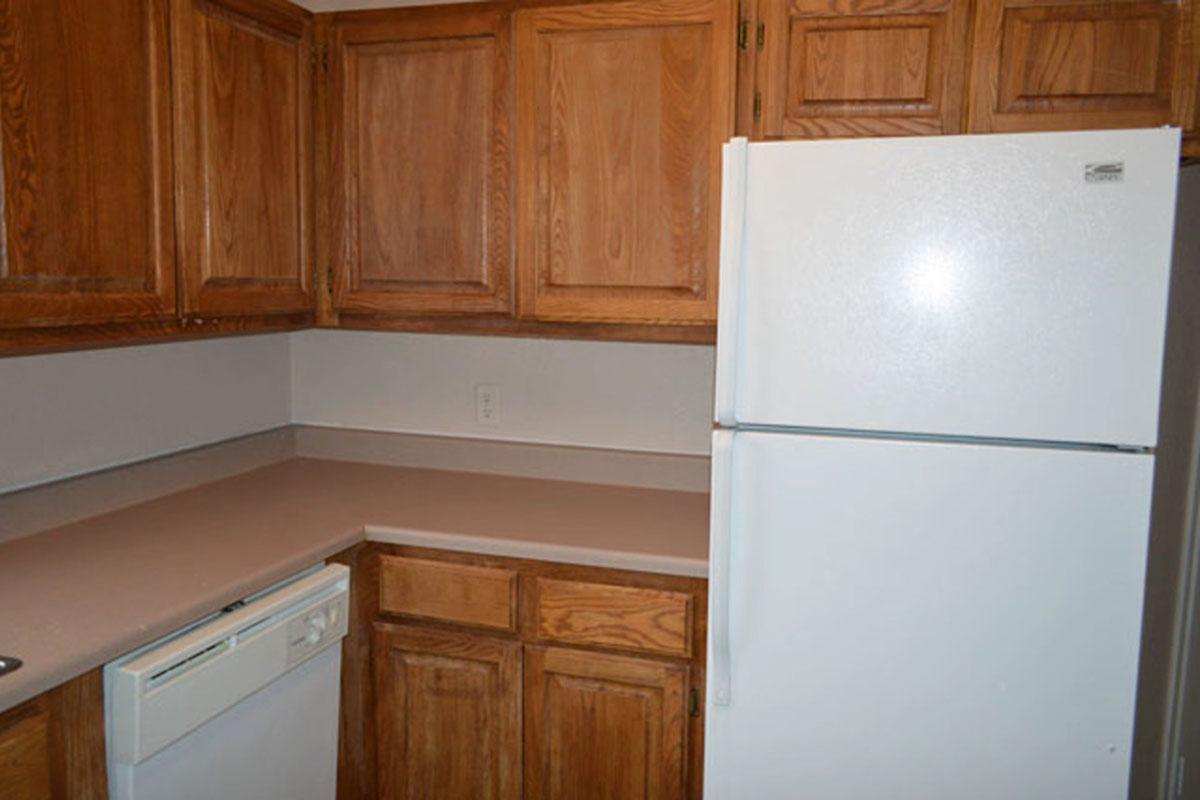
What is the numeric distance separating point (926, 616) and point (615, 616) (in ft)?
2.01

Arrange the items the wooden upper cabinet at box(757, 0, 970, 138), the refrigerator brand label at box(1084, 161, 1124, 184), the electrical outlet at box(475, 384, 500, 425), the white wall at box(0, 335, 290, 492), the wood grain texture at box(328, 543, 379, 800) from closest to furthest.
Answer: the refrigerator brand label at box(1084, 161, 1124, 184), the wooden upper cabinet at box(757, 0, 970, 138), the white wall at box(0, 335, 290, 492), the wood grain texture at box(328, 543, 379, 800), the electrical outlet at box(475, 384, 500, 425)

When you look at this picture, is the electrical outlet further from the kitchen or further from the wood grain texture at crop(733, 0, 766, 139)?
the wood grain texture at crop(733, 0, 766, 139)

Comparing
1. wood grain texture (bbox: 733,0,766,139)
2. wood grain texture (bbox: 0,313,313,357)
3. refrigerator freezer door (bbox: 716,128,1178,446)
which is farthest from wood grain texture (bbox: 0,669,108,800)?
wood grain texture (bbox: 733,0,766,139)

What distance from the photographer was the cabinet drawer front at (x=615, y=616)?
70.9 inches

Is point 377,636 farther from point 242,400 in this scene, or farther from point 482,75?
point 482,75

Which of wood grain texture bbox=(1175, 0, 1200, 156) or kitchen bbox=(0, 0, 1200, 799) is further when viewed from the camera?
wood grain texture bbox=(1175, 0, 1200, 156)

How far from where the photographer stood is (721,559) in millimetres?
1547

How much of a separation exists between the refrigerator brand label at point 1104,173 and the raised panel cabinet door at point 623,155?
2.36 feet

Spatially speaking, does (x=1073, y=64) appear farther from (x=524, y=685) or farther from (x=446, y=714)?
(x=446, y=714)

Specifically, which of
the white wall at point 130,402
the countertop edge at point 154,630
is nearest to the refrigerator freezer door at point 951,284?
the countertop edge at point 154,630

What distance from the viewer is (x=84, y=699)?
1.34 meters

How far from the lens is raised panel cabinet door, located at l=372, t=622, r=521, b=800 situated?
191 cm

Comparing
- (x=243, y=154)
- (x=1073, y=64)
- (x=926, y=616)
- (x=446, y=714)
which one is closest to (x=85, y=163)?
(x=243, y=154)

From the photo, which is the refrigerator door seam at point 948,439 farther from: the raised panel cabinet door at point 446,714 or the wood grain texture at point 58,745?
the wood grain texture at point 58,745
